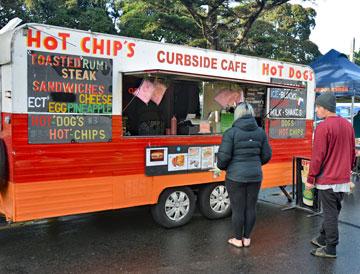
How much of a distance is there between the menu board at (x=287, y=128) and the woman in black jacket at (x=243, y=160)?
210cm

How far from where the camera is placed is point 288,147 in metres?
7.34

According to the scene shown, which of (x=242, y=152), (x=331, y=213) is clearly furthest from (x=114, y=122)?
(x=331, y=213)

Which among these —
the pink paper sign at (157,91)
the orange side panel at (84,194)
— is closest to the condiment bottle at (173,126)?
the pink paper sign at (157,91)

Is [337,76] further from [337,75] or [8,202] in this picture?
[8,202]

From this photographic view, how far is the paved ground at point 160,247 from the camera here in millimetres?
4543

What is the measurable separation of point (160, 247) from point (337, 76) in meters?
8.54

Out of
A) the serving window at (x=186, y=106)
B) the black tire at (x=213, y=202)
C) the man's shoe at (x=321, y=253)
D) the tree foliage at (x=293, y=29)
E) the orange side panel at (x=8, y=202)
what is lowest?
the man's shoe at (x=321, y=253)

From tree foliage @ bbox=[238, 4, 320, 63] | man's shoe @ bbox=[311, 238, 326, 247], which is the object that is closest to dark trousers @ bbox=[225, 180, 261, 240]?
man's shoe @ bbox=[311, 238, 326, 247]

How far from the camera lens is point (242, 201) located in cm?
498

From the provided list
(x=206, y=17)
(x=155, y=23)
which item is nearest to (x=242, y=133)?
(x=206, y=17)

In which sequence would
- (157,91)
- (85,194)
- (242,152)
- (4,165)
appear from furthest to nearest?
(157,91)
(85,194)
(242,152)
(4,165)

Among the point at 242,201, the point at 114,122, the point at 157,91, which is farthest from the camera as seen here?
the point at 157,91

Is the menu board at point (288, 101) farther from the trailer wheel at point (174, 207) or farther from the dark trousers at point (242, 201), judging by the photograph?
the dark trousers at point (242, 201)

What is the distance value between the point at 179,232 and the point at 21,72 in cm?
298
